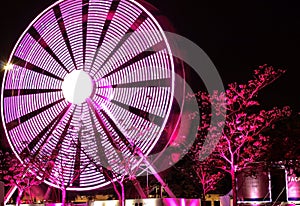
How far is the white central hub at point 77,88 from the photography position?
18.8 m

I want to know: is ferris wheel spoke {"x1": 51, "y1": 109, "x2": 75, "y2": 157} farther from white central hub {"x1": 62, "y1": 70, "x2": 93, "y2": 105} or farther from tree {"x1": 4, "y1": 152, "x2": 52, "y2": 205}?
tree {"x1": 4, "y1": 152, "x2": 52, "y2": 205}

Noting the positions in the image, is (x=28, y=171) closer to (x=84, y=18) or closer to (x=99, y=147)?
(x=99, y=147)

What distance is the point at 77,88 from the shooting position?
1969cm

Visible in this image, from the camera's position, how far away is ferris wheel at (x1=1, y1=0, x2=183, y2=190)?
18438 millimetres

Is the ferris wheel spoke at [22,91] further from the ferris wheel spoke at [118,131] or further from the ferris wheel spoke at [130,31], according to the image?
the ferris wheel spoke at [130,31]

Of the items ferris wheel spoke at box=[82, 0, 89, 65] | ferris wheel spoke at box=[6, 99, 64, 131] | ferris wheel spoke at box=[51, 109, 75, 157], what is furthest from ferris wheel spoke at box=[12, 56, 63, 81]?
ferris wheel spoke at box=[51, 109, 75, 157]

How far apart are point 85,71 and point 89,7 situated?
2.50m

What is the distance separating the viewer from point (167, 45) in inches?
711

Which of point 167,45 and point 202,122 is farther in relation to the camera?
point 202,122

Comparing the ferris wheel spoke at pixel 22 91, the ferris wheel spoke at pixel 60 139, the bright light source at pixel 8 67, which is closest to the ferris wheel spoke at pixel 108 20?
the ferris wheel spoke at pixel 22 91

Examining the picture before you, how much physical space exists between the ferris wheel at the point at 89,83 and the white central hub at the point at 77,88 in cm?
4

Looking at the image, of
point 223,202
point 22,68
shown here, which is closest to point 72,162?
point 22,68

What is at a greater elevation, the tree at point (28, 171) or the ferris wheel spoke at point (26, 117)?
the ferris wheel spoke at point (26, 117)

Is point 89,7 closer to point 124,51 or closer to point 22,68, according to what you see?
point 124,51
